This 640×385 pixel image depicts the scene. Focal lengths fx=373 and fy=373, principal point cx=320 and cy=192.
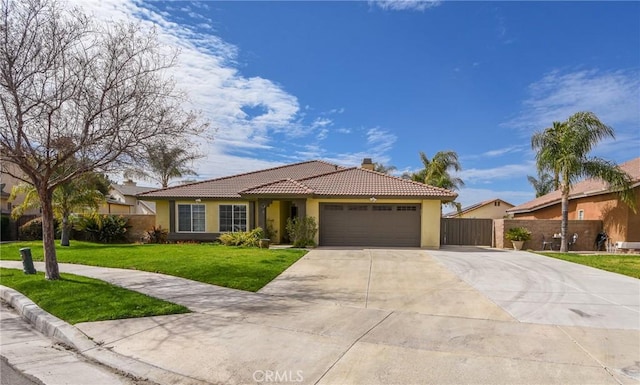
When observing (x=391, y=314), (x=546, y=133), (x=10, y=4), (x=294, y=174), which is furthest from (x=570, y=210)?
(x=10, y=4)

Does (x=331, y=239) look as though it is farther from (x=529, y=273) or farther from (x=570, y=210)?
(x=570, y=210)

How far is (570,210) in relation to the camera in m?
23.5

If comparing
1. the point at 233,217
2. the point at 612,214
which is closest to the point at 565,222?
the point at 612,214

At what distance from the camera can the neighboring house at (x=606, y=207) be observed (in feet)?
59.8

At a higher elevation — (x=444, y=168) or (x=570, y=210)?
(x=444, y=168)

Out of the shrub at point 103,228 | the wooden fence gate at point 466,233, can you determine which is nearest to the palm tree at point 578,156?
the wooden fence gate at point 466,233

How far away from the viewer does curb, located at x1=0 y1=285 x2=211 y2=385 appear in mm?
4145

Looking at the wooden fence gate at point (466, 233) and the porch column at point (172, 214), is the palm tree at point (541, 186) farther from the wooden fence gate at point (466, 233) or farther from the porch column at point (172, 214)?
the porch column at point (172, 214)

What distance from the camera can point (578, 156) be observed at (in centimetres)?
1786

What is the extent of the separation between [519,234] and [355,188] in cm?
891

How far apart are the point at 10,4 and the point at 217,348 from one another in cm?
846

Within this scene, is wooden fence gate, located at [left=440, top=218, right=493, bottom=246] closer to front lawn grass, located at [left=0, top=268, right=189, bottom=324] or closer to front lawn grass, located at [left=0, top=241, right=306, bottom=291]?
front lawn grass, located at [left=0, top=241, right=306, bottom=291]

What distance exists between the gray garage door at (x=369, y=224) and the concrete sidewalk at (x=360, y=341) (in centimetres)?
Result: 1067

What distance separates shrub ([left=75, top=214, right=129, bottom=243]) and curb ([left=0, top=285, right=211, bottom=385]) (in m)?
16.6
